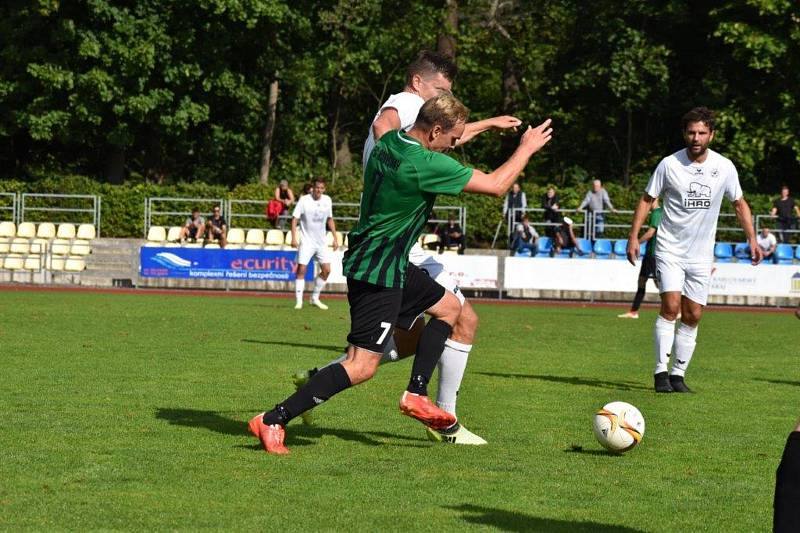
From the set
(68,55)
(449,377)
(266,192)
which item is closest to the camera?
(449,377)

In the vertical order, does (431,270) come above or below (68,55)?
below

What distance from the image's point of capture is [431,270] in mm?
8047

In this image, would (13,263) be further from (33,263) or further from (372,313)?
(372,313)

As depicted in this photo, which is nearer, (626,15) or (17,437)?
(17,437)

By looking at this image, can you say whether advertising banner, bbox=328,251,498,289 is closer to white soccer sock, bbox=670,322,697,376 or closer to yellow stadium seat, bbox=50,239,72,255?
yellow stadium seat, bbox=50,239,72,255

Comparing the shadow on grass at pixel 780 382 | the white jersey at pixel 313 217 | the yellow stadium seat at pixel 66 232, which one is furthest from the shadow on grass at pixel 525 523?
the yellow stadium seat at pixel 66 232

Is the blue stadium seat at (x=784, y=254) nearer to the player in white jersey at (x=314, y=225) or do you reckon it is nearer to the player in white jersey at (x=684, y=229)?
the player in white jersey at (x=314, y=225)

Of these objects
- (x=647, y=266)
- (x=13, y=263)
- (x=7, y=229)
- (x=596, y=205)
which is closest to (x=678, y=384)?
(x=647, y=266)

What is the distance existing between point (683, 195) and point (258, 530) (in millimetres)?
6679

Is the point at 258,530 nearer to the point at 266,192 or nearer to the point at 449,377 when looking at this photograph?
the point at 449,377

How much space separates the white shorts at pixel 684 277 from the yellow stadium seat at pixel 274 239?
22.0m

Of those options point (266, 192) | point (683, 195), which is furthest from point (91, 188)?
point (683, 195)

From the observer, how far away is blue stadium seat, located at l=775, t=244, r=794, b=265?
3169 centimetres

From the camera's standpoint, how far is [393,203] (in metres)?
7.06
